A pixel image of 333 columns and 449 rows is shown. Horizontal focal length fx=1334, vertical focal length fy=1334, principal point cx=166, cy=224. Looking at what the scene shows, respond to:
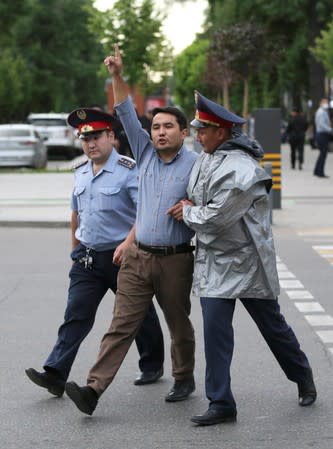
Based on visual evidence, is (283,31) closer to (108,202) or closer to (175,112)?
(108,202)

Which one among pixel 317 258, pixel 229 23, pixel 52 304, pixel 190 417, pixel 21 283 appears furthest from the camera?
pixel 229 23

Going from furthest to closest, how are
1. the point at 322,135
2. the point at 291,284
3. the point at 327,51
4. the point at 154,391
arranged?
the point at 327,51 → the point at 322,135 → the point at 291,284 → the point at 154,391

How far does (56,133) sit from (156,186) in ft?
129

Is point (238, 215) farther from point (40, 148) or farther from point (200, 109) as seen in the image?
point (40, 148)

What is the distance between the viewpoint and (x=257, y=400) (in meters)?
7.32

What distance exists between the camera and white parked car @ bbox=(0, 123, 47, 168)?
37.7 m

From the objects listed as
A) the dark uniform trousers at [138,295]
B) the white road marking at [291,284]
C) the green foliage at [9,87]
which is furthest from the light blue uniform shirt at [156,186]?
the green foliage at [9,87]

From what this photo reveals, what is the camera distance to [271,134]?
20.5m

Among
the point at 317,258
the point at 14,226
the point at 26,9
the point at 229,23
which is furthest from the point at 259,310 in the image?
the point at 229,23

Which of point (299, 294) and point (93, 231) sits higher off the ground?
point (93, 231)

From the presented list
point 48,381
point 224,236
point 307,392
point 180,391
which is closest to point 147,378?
point 180,391

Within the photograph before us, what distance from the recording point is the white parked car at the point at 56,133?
4597 centimetres

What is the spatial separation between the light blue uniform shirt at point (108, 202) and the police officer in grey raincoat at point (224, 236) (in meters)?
0.78

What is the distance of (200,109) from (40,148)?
1284 inches
